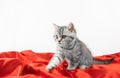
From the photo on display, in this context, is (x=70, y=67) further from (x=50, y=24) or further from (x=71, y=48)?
(x=50, y=24)

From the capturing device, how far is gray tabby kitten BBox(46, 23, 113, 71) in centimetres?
167

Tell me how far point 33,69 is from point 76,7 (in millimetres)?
790

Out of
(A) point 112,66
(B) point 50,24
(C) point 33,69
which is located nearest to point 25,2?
(B) point 50,24

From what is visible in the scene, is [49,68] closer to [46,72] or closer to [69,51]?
[46,72]

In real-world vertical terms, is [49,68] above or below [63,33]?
below

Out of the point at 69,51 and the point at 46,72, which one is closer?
the point at 46,72

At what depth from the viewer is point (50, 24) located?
7.42ft

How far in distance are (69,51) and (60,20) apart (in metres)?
0.59

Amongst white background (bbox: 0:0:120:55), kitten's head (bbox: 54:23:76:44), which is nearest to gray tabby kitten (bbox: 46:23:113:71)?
kitten's head (bbox: 54:23:76:44)

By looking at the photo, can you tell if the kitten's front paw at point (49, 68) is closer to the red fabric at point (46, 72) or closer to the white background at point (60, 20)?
the red fabric at point (46, 72)

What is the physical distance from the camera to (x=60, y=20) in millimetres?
2248

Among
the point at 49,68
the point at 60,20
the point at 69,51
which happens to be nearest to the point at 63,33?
the point at 69,51

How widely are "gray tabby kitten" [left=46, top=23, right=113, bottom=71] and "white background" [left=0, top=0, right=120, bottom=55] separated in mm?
516

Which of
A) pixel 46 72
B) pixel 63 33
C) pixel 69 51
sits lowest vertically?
pixel 46 72
